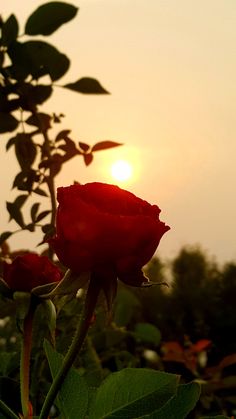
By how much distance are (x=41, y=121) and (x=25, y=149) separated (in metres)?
0.08

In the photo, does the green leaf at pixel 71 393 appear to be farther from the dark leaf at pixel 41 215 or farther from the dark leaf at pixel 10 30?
the dark leaf at pixel 10 30

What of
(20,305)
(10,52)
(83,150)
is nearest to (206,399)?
(83,150)

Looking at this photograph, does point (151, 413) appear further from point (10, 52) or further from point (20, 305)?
point (10, 52)

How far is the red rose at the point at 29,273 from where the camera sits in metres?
0.85

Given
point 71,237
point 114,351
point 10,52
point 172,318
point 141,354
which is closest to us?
point 71,237

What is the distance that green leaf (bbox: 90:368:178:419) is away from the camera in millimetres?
651

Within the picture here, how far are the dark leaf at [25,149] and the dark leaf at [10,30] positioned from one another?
24 centimetres

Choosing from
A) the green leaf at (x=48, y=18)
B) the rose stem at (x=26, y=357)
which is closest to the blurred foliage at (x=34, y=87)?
the green leaf at (x=48, y=18)

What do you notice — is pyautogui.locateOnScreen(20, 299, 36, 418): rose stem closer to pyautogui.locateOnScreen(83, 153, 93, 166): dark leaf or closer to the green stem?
the green stem

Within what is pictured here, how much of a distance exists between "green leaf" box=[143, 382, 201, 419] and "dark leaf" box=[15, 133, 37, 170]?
97cm

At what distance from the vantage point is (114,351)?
6.86 feet

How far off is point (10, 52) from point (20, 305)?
0.90m

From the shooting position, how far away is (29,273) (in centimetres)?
85

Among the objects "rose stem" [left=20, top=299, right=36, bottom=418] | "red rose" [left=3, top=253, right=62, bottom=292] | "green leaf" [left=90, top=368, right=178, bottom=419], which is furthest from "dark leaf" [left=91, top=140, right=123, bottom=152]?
"green leaf" [left=90, top=368, right=178, bottom=419]
